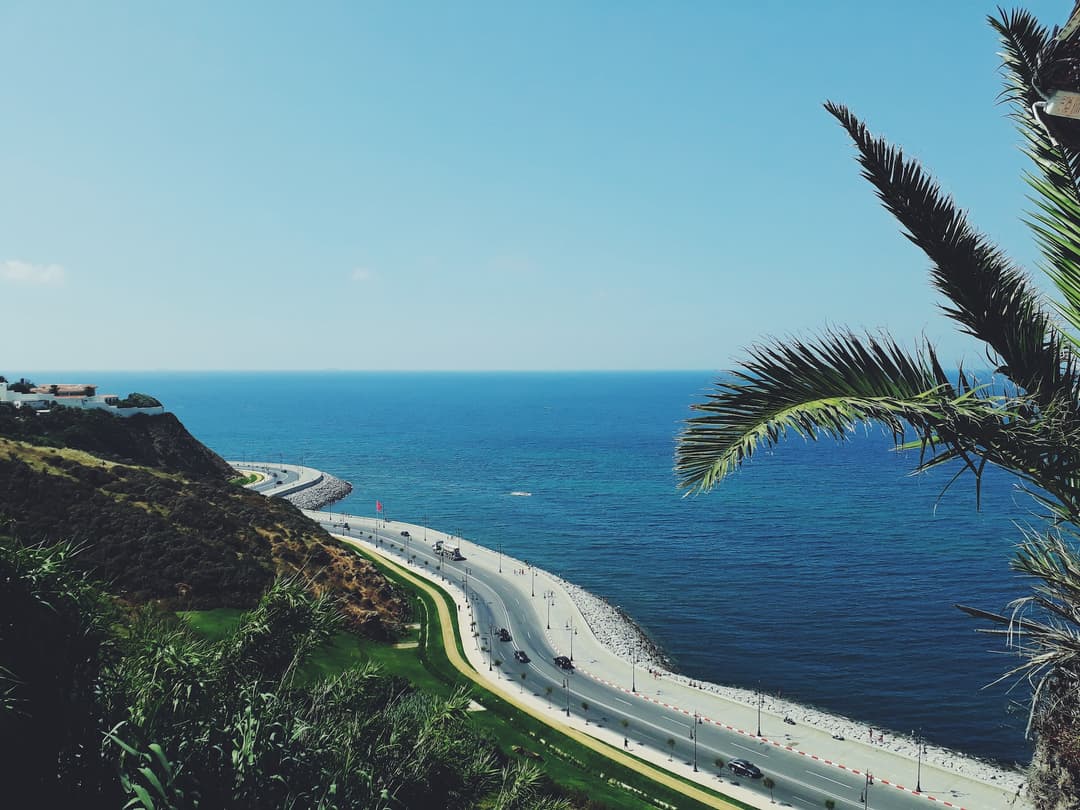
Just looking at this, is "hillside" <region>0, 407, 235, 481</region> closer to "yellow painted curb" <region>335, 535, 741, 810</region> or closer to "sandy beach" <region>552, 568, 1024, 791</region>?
"yellow painted curb" <region>335, 535, 741, 810</region>

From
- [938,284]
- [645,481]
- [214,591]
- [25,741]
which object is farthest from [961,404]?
[645,481]

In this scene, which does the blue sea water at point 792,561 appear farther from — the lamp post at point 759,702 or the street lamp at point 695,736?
the street lamp at point 695,736

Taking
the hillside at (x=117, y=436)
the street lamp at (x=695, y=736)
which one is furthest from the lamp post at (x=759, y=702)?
the hillside at (x=117, y=436)

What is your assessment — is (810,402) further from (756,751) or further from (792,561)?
(792,561)

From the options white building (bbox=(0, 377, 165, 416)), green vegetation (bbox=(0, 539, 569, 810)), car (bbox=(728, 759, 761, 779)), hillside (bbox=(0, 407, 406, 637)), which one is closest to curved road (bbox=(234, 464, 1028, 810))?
car (bbox=(728, 759, 761, 779))

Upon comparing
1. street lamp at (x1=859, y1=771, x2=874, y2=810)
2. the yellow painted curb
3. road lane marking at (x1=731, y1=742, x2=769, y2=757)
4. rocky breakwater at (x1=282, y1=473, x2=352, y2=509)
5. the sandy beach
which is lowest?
the sandy beach

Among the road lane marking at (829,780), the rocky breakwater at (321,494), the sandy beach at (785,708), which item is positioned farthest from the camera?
the rocky breakwater at (321,494)
